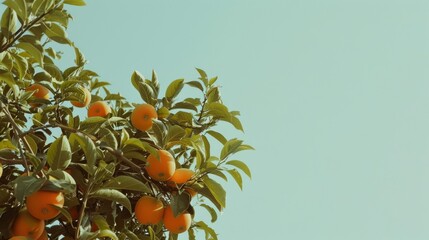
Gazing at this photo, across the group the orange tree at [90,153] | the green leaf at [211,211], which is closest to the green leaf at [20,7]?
the orange tree at [90,153]

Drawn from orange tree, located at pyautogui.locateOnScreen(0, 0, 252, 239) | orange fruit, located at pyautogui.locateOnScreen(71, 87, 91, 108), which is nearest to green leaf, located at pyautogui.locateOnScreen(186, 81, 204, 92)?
orange tree, located at pyautogui.locateOnScreen(0, 0, 252, 239)

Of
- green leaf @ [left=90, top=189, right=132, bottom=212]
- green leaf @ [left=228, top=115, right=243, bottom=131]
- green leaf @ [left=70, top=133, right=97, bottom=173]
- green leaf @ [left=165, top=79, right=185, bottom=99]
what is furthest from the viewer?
green leaf @ [left=165, top=79, right=185, bottom=99]

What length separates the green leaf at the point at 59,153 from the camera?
7.13 feet

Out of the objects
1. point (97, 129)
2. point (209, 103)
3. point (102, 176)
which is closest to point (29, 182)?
point (102, 176)

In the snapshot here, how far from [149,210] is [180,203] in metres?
0.14

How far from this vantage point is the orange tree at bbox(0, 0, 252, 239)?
221 cm

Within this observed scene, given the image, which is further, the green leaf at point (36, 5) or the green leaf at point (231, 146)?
the green leaf at point (231, 146)

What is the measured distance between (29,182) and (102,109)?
906mm

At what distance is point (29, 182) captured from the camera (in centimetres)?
204

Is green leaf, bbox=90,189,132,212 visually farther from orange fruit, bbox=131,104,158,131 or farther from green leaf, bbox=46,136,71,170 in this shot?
orange fruit, bbox=131,104,158,131

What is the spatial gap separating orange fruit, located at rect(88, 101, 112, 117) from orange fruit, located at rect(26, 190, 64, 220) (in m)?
0.79

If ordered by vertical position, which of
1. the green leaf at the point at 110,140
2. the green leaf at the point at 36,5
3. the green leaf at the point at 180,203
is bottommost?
the green leaf at the point at 180,203

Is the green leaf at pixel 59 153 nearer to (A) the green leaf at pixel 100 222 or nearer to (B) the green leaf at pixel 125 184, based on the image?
(B) the green leaf at pixel 125 184

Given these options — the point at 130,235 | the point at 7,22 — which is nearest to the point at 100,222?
the point at 130,235
